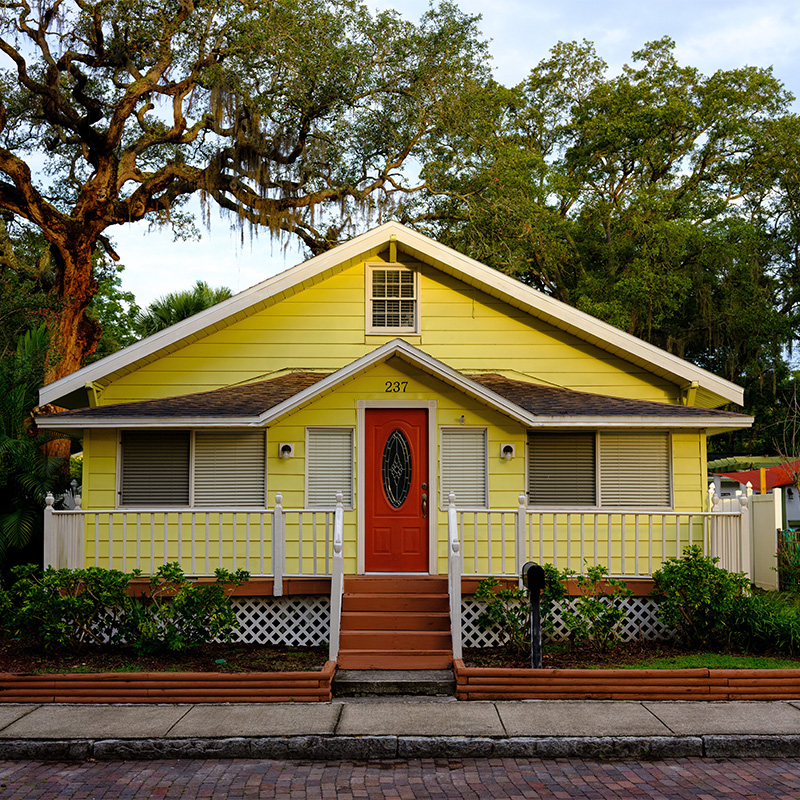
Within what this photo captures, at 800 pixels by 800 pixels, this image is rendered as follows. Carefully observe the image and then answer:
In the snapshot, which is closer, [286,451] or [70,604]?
[70,604]

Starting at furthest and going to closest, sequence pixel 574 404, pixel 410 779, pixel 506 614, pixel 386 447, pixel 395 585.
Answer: pixel 386 447
pixel 574 404
pixel 395 585
pixel 506 614
pixel 410 779

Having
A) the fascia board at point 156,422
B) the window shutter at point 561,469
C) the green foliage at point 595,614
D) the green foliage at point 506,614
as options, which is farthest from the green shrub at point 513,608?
the fascia board at point 156,422

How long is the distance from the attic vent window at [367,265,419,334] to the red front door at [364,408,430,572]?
1655 mm

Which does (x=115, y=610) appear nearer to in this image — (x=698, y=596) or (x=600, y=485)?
(x=600, y=485)

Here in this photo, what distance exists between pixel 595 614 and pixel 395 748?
359 centimetres

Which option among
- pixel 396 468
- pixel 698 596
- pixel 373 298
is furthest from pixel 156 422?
pixel 698 596

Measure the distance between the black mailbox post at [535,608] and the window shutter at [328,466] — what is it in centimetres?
347

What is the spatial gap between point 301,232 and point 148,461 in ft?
42.8

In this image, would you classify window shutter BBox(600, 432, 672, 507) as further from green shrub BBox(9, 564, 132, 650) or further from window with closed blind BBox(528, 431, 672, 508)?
green shrub BBox(9, 564, 132, 650)

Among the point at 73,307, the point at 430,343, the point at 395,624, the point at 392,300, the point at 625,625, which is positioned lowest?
the point at 625,625

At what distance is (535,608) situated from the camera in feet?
31.3

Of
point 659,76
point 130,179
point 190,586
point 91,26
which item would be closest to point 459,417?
point 190,586

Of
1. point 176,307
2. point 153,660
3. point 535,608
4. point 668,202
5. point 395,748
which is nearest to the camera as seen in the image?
point 395,748

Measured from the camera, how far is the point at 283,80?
22.2 meters
